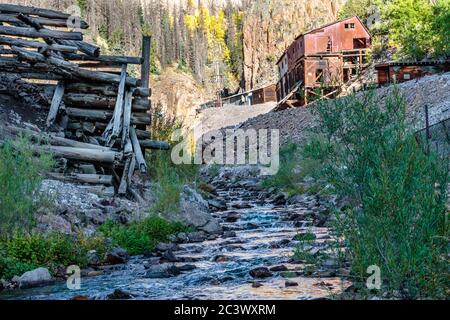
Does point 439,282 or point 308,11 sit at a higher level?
point 308,11

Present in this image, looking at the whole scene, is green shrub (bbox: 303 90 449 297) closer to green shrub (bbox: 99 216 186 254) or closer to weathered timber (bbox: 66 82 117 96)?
green shrub (bbox: 99 216 186 254)

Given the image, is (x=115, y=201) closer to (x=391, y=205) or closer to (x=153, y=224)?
(x=153, y=224)

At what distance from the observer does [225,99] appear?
83812 mm

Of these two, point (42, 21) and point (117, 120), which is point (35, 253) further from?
point (42, 21)

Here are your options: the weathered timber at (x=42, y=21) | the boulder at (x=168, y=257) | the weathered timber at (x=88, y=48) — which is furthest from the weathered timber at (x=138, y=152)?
the boulder at (x=168, y=257)

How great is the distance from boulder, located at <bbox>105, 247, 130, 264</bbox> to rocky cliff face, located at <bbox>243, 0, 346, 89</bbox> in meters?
88.2

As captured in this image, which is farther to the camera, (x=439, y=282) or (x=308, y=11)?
(x=308, y=11)

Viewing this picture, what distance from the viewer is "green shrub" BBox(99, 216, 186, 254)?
30.6ft

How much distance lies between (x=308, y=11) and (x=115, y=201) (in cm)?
9243

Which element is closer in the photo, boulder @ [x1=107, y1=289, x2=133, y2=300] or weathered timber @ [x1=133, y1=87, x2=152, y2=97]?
boulder @ [x1=107, y1=289, x2=133, y2=300]


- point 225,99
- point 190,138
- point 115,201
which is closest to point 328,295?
point 115,201

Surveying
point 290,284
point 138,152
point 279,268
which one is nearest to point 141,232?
point 279,268

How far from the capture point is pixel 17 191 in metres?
7.93

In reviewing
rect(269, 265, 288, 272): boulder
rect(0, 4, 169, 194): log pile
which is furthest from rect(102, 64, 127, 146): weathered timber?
rect(269, 265, 288, 272): boulder
